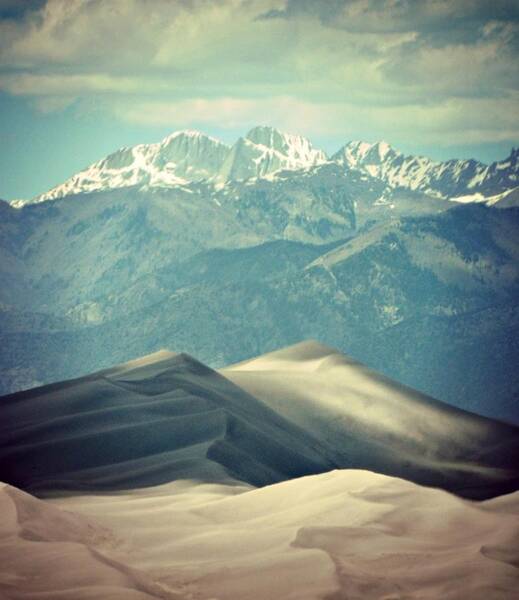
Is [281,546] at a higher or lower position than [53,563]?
lower

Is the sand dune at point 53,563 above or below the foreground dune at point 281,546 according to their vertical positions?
above

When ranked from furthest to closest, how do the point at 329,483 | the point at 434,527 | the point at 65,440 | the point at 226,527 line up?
the point at 65,440
the point at 329,483
the point at 226,527
the point at 434,527

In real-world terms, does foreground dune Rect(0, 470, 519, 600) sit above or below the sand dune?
below

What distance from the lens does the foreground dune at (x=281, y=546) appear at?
74312 millimetres

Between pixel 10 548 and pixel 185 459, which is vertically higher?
pixel 10 548

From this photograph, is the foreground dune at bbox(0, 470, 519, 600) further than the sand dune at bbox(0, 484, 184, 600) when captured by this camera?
Yes

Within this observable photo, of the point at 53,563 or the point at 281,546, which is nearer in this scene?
the point at 53,563

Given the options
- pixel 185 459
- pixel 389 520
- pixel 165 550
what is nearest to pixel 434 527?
pixel 389 520

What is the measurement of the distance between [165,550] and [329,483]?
3213cm

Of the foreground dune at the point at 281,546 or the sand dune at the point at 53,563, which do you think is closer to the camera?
the sand dune at the point at 53,563

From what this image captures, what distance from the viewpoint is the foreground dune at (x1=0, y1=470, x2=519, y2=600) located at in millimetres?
74312

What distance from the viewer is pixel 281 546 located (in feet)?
297

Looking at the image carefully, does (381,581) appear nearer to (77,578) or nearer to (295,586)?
(295,586)

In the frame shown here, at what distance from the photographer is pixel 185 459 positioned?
180 m
